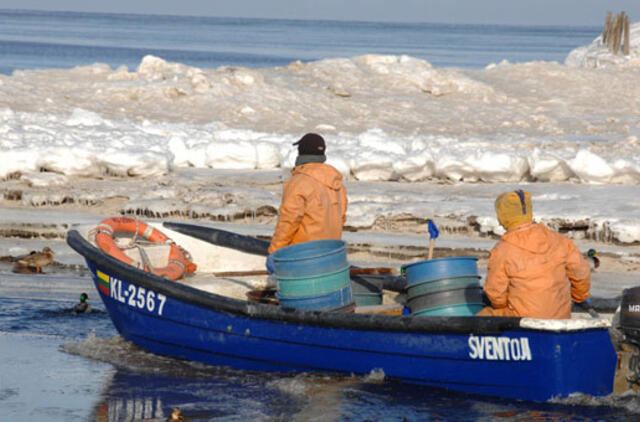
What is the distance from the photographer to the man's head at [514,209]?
7172mm

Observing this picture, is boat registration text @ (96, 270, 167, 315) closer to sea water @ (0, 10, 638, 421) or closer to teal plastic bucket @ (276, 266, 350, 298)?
sea water @ (0, 10, 638, 421)

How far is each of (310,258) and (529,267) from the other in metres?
1.68

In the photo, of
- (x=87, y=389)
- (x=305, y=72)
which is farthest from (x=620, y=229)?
(x=305, y=72)

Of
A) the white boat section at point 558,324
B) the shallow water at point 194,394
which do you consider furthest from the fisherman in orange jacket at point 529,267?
the shallow water at point 194,394

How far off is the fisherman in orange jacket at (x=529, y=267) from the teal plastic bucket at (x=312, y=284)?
1.25m

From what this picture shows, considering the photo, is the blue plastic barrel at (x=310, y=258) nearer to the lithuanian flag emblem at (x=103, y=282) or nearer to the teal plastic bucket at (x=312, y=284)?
the teal plastic bucket at (x=312, y=284)

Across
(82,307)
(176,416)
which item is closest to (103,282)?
(82,307)

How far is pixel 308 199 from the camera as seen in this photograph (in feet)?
27.0

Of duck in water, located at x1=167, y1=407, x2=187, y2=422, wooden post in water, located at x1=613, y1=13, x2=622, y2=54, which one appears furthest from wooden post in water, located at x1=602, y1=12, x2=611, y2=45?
duck in water, located at x1=167, y1=407, x2=187, y2=422

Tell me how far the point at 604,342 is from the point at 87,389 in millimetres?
4053

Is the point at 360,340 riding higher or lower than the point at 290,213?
lower

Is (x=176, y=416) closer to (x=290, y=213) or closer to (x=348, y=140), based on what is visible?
(x=290, y=213)

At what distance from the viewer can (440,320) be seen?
298 inches

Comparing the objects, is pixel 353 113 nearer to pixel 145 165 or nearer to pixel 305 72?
pixel 305 72
